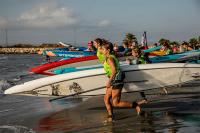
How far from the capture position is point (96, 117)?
920 cm

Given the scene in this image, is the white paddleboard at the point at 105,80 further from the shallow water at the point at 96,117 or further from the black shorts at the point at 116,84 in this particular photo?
the black shorts at the point at 116,84

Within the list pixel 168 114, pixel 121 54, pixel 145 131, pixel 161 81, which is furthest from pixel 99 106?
pixel 121 54

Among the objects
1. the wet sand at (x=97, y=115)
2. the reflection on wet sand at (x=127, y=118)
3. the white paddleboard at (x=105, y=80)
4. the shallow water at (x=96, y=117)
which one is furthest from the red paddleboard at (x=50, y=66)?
the white paddleboard at (x=105, y=80)

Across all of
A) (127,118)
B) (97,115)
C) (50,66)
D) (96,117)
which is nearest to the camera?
(127,118)

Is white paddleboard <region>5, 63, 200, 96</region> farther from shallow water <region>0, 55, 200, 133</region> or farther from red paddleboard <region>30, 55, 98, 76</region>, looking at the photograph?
red paddleboard <region>30, 55, 98, 76</region>

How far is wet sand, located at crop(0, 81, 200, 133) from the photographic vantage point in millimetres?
7824

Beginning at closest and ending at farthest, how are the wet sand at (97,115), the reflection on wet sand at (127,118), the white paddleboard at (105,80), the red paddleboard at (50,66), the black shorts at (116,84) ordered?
the reflection on wet sand at (127,118)
the wet sand at (97,115)
the black shorts at (116,84)
the white paddleboard at (105,80)
the red paddleboard at (50,66)

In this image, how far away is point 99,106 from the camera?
36.1 feet

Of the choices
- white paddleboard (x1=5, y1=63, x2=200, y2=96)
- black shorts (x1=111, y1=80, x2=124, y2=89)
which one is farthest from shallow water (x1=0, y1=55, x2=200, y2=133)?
black shorts (x1=111, y1=80, x2=124, y2=89)

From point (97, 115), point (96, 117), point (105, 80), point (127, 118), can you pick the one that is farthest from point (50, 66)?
point (127, 118)

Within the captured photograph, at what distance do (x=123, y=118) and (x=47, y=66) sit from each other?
619 cm

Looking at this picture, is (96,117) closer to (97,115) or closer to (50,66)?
(97,115)

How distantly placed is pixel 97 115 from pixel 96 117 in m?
0.27

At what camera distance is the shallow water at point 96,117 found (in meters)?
7.76
